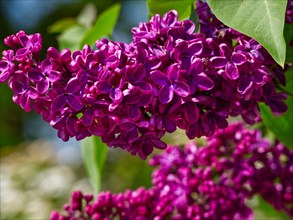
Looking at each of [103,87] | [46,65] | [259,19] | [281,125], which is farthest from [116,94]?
[281,125]

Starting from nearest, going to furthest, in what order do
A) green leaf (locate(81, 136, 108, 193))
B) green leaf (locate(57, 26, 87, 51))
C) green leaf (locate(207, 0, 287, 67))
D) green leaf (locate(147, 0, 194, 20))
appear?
green leaf (locate(207, 0, 287, 67)) < green leaf (locate(147, 0, 194, 20)) < green leaf (locate(81, 136, 108, 193)) < green leaf (locate(57, 26, 87, 51))

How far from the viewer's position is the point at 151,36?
3.66 feet

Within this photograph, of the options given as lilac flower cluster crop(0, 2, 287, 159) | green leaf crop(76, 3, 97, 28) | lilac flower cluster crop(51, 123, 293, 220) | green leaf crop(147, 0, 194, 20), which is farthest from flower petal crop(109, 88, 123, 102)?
green leaf crop(76, 3, 97, 28)

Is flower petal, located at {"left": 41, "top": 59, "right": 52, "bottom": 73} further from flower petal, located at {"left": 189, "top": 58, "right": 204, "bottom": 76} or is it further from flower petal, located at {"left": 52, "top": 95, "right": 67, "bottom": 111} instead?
flower petal, located at {"left": 189, "top": 58, "right": 204, "bottom": 76}

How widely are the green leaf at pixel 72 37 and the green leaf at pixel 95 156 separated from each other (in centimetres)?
27

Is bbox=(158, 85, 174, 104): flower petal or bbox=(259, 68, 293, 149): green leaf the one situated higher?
bbox=(158, 85, 174, 104): flower petal

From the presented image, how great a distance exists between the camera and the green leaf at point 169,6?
1291 millimetres

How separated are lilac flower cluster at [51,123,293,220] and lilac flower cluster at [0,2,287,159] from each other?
1.49 feet

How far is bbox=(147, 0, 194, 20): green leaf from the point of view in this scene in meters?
1.29

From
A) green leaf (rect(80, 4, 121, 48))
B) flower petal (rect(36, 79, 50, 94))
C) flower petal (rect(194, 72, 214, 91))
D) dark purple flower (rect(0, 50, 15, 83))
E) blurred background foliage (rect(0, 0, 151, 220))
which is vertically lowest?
blurred background foliage (rect(0, 0, 151, 220))

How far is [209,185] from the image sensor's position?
1593 mm

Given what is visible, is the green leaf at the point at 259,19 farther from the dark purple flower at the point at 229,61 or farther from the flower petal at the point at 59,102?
the flower petal at the point at 59,102

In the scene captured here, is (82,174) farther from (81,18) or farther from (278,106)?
(278,106)

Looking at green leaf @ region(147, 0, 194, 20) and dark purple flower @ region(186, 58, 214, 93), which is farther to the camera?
green leaf @ region(147, 0, 194, 20)
